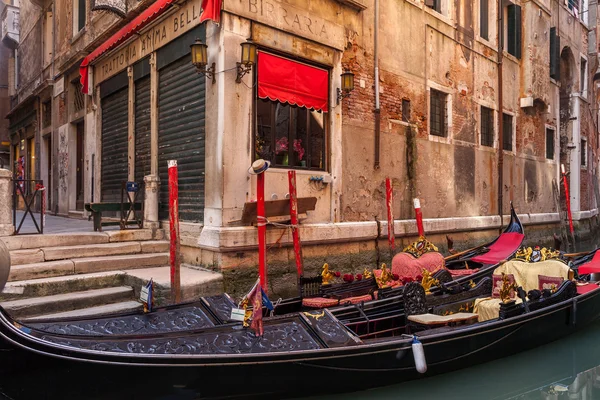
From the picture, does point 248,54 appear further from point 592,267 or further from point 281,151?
point 592,267

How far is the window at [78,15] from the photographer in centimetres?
1012

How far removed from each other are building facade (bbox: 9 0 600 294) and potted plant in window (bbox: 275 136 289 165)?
0.02 metres

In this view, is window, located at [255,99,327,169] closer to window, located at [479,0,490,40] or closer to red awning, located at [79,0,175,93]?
red awning, located at [79,0,175,93]

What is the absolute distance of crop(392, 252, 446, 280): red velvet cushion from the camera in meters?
5.76

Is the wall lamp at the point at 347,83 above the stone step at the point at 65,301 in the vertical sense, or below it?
above

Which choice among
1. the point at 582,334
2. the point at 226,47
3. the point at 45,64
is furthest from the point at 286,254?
the point at 45,64

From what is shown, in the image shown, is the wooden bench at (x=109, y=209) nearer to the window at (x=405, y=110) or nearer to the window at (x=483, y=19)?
the window at (x=405, y=110)

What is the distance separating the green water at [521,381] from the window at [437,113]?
16.9 feet

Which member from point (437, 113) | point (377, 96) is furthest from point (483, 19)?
point (377, 96)

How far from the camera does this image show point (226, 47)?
236 inches

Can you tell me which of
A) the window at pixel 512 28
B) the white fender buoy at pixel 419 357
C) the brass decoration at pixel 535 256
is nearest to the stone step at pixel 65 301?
the white fender buoy at pixel 419 357

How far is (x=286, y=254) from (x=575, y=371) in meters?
3.51

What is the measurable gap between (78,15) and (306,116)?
20.5 ft

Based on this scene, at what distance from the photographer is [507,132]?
473 inches
